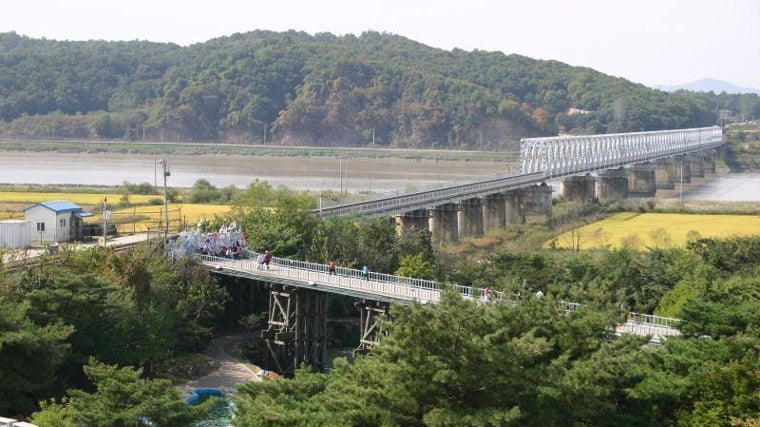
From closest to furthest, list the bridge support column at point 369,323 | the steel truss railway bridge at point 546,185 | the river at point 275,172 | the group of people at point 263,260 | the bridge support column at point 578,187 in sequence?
the bridge support column at point 369,323
the group of people at point 263,260
the steel truss railway bridge at point 546,185
the bridge support column at point 578,187
the river at point 275,172

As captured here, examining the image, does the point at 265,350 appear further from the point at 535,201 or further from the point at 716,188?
the point at 716,188

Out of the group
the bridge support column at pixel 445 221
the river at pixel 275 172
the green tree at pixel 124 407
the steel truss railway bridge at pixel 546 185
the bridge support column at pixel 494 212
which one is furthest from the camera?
the river at pixel 275 172

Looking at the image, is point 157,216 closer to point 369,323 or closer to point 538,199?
point 369,323

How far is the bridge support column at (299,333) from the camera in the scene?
128ft

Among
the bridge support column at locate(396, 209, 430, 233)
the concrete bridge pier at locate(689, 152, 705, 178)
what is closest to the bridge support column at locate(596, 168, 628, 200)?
the concrete bridge pier at locate(689, 152, 705, 178)

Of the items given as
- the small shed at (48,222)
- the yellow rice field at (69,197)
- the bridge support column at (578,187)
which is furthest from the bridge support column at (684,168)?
the small shed at (48,222)

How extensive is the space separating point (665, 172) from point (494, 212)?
64301mm

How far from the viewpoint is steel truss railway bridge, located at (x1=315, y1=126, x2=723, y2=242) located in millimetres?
64250

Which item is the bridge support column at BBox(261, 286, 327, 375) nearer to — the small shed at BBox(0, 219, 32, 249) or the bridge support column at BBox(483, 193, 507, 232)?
the small shed at BBox(0, 219, 32, 249)

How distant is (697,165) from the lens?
504ft

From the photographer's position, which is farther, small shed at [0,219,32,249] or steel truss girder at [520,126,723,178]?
steel truss girder at [520,126,723,178]

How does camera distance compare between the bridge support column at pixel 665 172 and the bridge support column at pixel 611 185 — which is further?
the bridge support column at pixel 665 172

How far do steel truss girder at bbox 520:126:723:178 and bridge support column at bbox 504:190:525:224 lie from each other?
10.4 m

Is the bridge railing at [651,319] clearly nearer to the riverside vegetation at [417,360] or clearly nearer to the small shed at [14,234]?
the riverside vegetation at [417,360]
